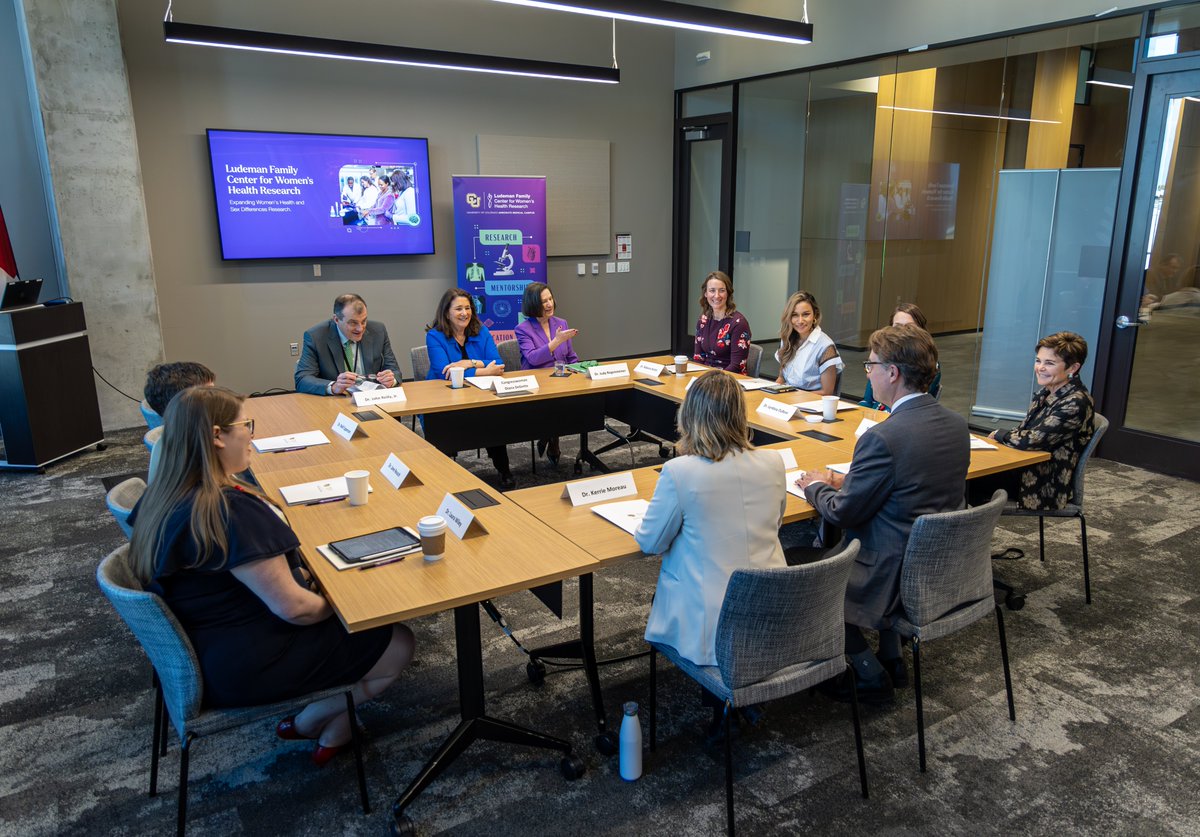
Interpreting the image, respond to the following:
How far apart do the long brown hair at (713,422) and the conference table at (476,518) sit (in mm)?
398

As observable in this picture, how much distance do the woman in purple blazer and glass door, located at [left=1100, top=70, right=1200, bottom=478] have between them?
363 cm

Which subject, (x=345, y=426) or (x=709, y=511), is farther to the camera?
(x=345, y=426)

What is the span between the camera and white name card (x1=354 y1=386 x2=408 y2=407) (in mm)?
4301

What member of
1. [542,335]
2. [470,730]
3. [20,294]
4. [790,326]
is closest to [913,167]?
[790,326]

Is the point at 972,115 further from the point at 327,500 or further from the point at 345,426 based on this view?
the point at 327,500

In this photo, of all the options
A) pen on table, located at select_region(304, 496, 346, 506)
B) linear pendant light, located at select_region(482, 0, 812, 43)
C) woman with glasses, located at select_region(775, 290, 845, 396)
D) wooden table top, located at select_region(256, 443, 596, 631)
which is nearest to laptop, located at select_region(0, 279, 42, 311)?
wooden table top, located at select_region(256, 443, 596, 631)

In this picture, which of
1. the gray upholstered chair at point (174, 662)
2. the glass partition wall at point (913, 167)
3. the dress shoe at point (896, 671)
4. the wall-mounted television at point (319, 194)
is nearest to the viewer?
the gray upholstered chair at point (174, 662)

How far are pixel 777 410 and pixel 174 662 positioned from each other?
9.55 feet

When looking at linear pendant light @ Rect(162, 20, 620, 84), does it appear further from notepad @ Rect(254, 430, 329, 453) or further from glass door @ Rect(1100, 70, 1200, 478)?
glass door @ Rect(1100, 70, 1200, 478)

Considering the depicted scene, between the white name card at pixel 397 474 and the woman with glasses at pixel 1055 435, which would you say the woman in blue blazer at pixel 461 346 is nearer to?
the white name card at pixel 397 474

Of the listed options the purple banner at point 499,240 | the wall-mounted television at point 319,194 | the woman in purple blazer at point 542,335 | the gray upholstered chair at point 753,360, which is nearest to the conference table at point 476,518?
the gray upholstered chair at point 753,360

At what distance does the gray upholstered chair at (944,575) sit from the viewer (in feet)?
7.59

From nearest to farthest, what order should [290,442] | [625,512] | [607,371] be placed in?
[625,512]
[290,442]
[607,371]

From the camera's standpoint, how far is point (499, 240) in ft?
24.8
